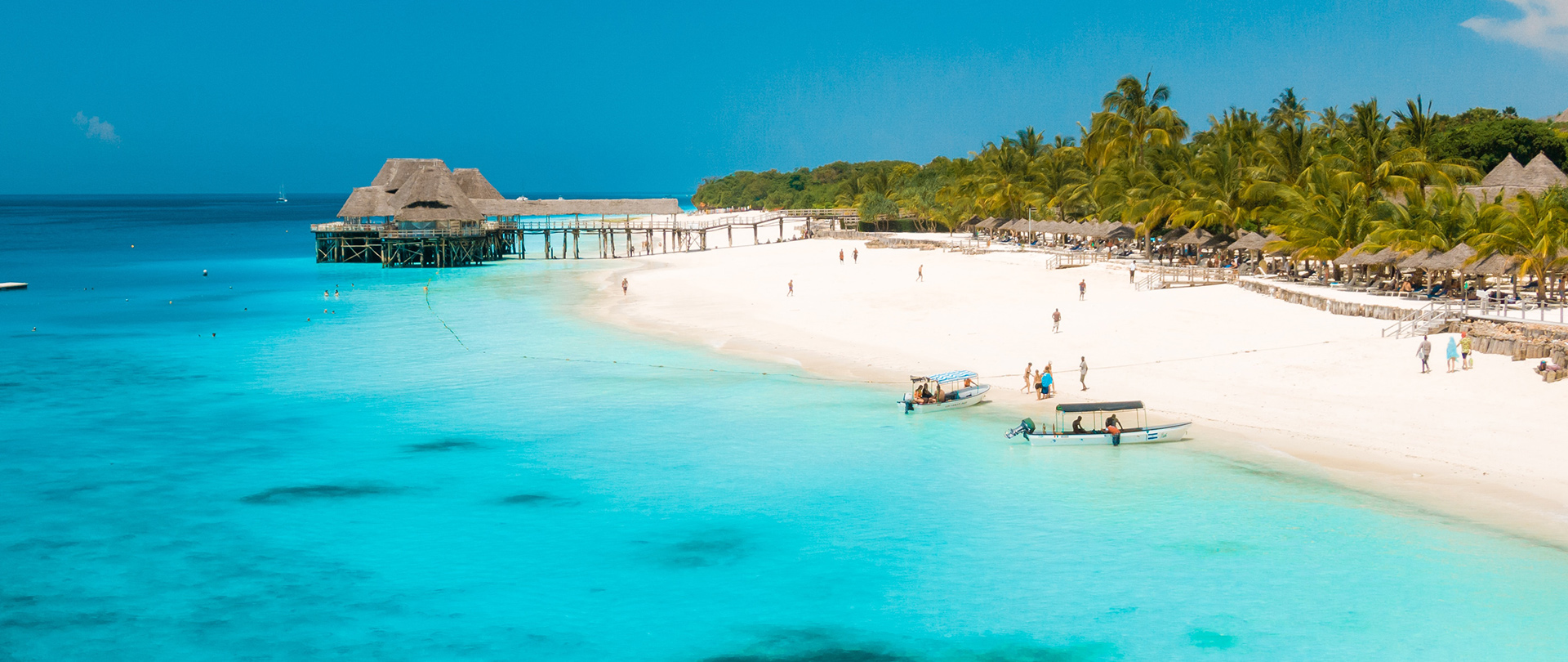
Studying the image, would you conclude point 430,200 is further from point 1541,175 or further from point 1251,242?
point 1541,175

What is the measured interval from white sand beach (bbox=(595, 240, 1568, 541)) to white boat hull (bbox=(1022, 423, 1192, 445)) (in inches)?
19.4

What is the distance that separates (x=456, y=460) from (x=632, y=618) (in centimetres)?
841

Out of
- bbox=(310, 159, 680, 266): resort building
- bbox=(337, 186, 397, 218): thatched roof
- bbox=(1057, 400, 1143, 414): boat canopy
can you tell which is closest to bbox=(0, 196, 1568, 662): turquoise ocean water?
bbox=(1057, 400, 1143, 414): boat canopy

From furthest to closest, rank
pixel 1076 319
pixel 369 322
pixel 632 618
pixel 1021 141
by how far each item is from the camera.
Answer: pixel 1021 141
pixel 369 322
pixel 1076 319
pixel 632 618

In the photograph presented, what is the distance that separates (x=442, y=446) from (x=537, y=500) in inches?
172

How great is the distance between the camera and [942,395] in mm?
23656

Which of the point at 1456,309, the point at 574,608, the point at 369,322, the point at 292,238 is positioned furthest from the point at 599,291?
the point at 292,238

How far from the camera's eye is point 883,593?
14.2 meters

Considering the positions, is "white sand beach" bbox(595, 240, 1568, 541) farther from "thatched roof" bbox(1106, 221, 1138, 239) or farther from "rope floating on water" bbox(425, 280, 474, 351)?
"rope floating on water" bbox(425, 280, 474, 351)

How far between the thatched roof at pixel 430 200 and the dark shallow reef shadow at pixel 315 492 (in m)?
49.2

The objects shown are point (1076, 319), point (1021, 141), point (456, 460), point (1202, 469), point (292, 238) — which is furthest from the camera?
point (292, 238)

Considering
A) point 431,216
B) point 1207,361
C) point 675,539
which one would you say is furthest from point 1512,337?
point 431,216

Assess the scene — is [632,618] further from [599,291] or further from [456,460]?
[599,291]

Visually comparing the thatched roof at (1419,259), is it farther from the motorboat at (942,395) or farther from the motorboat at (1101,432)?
the motorboat at (942,395)
